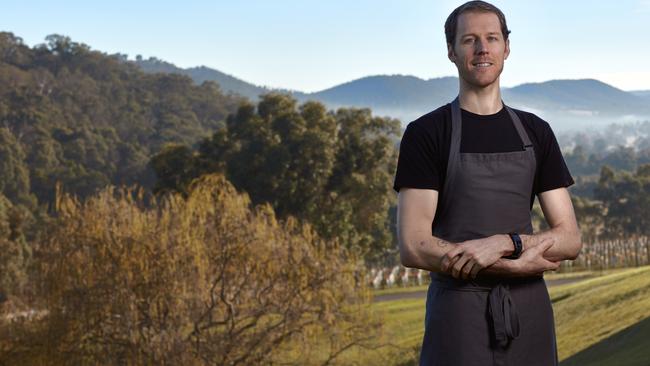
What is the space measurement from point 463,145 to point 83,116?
79.8 m

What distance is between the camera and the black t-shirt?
106 inches

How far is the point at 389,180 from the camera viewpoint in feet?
105

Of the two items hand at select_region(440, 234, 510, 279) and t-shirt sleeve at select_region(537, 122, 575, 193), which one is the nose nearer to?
t-shirt sleeve at select_region(537, 122, 575, 193)

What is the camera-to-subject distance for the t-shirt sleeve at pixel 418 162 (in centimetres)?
268

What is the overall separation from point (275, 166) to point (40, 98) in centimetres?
5025

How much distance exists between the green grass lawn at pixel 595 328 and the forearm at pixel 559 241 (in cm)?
824

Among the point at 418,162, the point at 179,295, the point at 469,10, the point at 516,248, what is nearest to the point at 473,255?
the point at 516,248

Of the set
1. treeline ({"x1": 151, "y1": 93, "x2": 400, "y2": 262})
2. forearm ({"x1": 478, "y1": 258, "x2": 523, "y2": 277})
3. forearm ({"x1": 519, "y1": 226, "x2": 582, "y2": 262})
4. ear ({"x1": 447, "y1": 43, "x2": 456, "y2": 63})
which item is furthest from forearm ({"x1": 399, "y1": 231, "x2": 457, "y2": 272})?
treeline ({"x1": 151, "y1": 93, "x2": 400, "y2": 262})

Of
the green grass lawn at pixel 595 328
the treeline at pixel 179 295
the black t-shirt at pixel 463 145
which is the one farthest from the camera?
the treeline at pixel 179 295

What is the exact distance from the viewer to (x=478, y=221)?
268 centimetres

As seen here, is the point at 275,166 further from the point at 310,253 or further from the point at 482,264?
the point at 482,264

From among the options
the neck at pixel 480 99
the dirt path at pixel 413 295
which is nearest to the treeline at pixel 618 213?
the dirt path at pixel 413 295

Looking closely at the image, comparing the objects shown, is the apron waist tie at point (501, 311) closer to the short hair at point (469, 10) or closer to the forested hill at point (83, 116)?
the short hair at point (469, 10)

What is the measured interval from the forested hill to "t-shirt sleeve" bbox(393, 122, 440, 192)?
2085 inches
